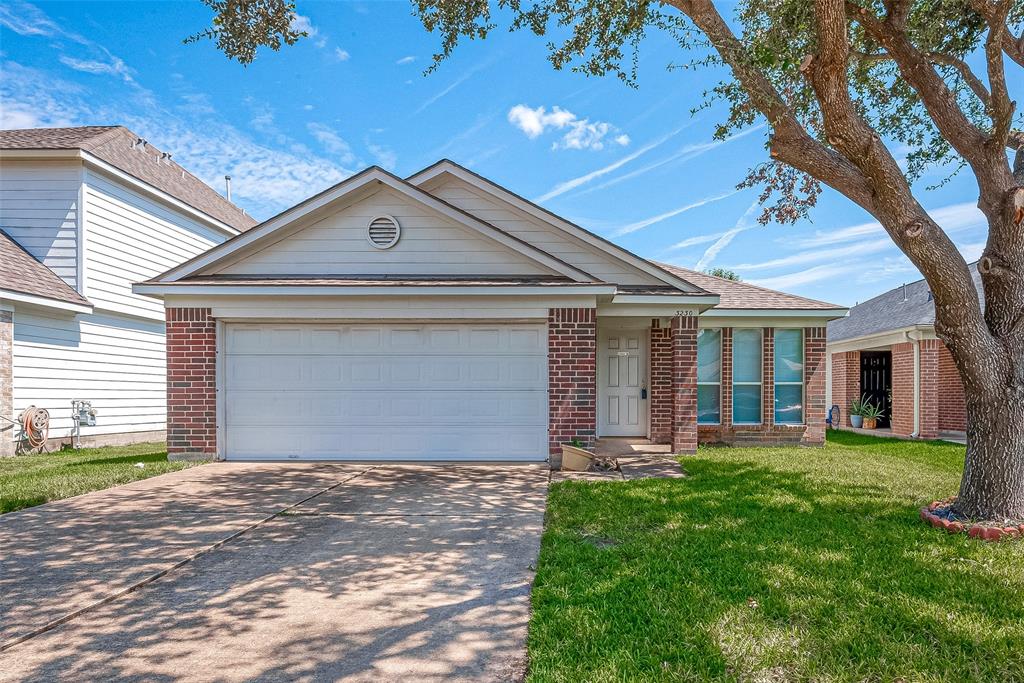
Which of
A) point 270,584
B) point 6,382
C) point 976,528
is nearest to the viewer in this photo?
point 270,584

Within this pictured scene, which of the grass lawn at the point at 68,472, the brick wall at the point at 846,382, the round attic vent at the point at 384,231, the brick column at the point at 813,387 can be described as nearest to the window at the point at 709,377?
the brick column at the point at 813,387

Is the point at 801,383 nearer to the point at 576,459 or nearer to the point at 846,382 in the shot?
the point at 576,459

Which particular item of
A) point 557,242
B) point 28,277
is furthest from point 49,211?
point 557,242

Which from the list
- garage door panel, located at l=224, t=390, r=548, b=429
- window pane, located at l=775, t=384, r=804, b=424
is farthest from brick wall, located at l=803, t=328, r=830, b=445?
garage door panel, located at l=224, t=390, r=548, b=429

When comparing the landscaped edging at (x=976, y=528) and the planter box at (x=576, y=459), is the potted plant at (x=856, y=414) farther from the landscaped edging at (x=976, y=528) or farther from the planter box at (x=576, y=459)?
the landscaped edging at (x=976, y=528)

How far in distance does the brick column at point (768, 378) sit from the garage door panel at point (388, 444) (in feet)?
18.0

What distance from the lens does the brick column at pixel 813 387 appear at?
11609mm

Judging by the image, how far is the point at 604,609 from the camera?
11.5 feet

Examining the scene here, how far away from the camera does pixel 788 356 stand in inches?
464

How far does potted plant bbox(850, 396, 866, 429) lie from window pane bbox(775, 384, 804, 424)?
642 centimetres

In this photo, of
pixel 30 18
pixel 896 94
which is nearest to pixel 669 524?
pixel 896 94

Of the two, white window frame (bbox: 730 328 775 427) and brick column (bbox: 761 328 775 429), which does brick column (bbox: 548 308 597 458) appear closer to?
white window frame (bbox: 730 328 775 427)

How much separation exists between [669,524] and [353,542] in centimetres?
301

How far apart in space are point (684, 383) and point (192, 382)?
824cm
